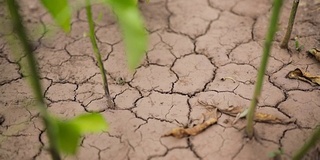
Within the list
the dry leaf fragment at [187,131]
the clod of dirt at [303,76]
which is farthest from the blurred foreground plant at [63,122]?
the clod of dirt at [303,76]

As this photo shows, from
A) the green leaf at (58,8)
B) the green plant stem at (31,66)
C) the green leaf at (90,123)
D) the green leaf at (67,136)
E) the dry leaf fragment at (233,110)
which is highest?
the green leaf at (58,8)

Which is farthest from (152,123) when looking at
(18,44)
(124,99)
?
(18,44)

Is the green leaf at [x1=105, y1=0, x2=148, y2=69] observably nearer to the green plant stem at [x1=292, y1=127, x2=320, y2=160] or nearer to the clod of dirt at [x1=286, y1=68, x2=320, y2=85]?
the green plant stem at [x1=292, y1=127, x2=320, y2=160]

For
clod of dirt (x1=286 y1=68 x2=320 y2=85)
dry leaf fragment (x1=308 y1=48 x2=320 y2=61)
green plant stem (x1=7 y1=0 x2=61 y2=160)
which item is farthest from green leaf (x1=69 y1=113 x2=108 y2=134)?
dry leaf fragment (x1=308 y1=48 x2=320 y2=61)

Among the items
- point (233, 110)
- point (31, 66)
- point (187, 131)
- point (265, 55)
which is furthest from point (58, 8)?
point (233, 110)

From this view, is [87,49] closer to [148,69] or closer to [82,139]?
[148,69]

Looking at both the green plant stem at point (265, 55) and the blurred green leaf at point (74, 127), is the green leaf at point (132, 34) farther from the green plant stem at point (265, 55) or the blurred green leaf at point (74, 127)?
the green plant stem at point (265, 55)
